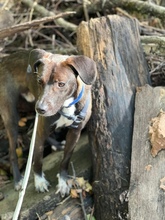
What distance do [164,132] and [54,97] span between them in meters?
1.25

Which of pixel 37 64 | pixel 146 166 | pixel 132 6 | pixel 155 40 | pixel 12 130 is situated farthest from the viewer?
pixel 132 6

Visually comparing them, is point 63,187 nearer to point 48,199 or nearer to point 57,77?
point 48,199

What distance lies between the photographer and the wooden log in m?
4.17

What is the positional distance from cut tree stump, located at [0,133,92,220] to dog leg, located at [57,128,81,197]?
9 centimetres

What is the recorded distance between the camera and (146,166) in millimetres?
3965

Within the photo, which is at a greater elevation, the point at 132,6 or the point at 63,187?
the point at 132,6

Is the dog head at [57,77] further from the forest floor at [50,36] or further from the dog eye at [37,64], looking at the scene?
the forest floor at [50,36]


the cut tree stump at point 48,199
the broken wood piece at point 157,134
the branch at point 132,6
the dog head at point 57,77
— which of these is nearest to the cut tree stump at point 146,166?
the broken wood piece at point 157,134

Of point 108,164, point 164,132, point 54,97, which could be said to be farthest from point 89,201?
point 54,97

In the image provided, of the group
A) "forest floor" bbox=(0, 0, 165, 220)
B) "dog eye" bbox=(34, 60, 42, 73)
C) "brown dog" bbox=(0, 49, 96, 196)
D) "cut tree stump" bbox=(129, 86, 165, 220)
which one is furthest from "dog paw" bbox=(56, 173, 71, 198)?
"dog eye" bbox=(34, 60, 42, 73)

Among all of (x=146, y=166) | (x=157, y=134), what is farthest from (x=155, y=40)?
(x=146, y=166)

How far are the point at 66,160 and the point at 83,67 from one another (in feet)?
4.30

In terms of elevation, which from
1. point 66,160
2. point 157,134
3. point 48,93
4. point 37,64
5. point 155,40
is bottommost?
point 66,160

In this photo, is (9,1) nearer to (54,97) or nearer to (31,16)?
(31,16)
